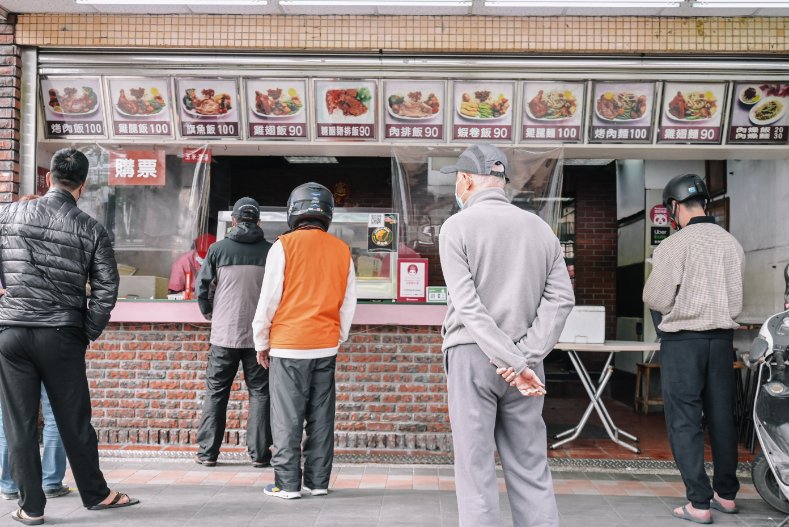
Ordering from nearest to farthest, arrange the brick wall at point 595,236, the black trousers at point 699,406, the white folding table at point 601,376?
the black trousers at point 699,406 < the white folding table at point 601,376 < the brick wall at point 595,236

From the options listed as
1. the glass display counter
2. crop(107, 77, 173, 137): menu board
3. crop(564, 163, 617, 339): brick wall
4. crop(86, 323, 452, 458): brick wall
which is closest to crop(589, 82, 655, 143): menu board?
the glass display counter

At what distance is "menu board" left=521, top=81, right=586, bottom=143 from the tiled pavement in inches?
110

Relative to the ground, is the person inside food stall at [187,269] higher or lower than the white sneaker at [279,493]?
higher

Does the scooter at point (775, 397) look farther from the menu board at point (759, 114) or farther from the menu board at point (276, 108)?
the menu board at point (276, 108)

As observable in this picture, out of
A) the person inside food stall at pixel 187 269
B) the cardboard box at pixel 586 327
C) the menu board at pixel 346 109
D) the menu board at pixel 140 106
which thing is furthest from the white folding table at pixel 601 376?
the menu board at pixel 140 106

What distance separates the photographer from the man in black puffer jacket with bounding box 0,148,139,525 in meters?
3.79

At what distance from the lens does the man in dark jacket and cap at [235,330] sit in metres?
5.14

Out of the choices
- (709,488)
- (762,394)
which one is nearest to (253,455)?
(709,488)

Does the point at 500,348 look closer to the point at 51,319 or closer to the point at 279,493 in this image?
the point at 279,493

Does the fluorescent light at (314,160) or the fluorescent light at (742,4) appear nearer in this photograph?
the fluorescent light at (742,4)

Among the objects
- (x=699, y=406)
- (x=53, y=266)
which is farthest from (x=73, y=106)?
(x=699, y=406)

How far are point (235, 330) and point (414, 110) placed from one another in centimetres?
243

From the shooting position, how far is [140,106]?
6.11 metres

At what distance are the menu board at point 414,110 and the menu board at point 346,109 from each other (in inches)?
5.4
